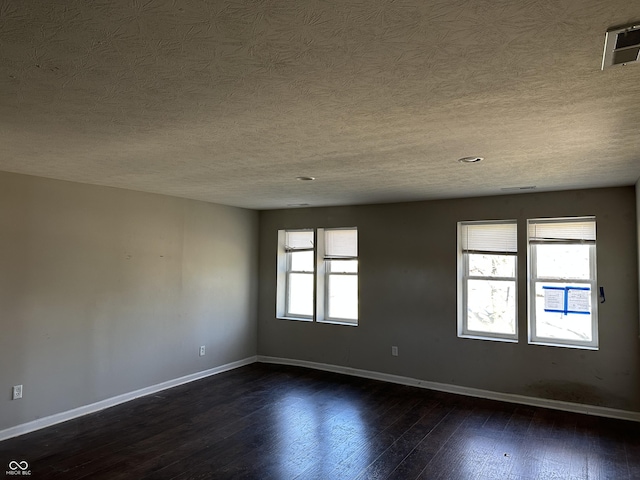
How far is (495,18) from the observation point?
1.35 meters

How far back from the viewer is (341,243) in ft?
20.9

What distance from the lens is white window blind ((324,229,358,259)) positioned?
625 cm

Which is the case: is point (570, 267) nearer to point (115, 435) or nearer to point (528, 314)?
point (528, 314)

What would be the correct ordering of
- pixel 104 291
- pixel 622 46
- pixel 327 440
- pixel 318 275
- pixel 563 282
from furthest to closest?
pixel 318 275, pixel 563 282, pixel 104 291, pixel 327 440, pixel 622 46

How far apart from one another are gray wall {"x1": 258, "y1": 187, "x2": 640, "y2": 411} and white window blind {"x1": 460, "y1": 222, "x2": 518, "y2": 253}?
0.16 metres

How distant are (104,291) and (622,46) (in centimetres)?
485

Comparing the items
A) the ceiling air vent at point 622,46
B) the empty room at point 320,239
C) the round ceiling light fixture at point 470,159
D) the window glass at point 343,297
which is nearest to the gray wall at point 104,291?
the empty room at point 320,239

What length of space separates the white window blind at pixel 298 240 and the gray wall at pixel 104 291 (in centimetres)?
87

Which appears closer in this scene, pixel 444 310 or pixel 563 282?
pixel 563 282

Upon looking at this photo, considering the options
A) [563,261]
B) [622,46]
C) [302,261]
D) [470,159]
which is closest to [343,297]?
[302,261]

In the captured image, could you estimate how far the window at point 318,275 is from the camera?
6273 millimetres

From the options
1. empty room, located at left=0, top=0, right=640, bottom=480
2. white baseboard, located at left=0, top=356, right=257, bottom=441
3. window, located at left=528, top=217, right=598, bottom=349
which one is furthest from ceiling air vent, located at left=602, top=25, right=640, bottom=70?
white baseboard, located at left=0, top=356, right=257, bottom=441

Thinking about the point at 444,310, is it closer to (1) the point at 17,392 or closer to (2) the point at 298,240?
(2) the point at 298,240

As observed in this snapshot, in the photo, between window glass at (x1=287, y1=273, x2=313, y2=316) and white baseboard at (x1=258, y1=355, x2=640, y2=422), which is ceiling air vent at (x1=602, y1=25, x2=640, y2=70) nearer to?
white baseboard at (x1=258, y1=355, x2=640, y2=422)
